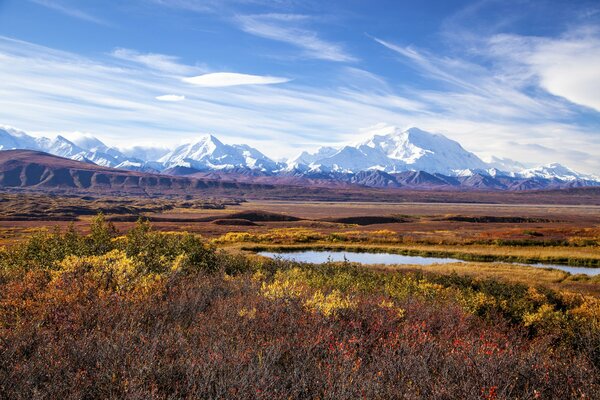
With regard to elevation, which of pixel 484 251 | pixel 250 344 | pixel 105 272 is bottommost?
pixel 484 251

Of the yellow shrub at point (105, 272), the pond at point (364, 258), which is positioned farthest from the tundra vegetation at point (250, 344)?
the pond at point (364, 258)

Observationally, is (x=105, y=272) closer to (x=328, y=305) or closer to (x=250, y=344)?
(x=250, y=344)

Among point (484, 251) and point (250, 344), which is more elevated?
point (250, 344)

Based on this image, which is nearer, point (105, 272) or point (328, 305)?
point (328, 305)

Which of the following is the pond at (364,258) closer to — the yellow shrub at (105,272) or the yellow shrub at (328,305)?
the yellow shrub at (105,272)

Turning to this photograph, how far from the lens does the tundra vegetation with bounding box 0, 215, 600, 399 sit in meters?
7.88

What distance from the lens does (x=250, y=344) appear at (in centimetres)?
987

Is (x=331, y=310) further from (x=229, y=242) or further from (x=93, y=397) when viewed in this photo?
(x=229, y=242)

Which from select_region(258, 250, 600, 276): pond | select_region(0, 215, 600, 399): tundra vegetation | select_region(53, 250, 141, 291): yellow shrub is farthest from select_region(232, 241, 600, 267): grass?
select_region(53, 250, 141, 291): yellow shrub

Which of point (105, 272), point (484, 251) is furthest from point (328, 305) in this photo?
point (484, 251)

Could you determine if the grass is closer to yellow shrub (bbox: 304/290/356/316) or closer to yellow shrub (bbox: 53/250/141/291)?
yellow shrub (bbox: 53/250/141/291)

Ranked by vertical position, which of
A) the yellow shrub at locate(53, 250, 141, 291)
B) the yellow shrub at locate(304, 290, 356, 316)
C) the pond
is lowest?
the pond

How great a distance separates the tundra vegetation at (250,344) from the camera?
7.88 meters

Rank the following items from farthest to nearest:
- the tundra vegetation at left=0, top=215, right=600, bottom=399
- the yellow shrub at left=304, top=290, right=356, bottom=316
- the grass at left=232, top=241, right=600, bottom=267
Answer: the grass at left=232, top=241, right=600, bottom=267 < the yellow shrub at left=304, top=290, right=356, bottom=316 < the tundra vegetation at left=0, top=215, right=600, bottom=399
